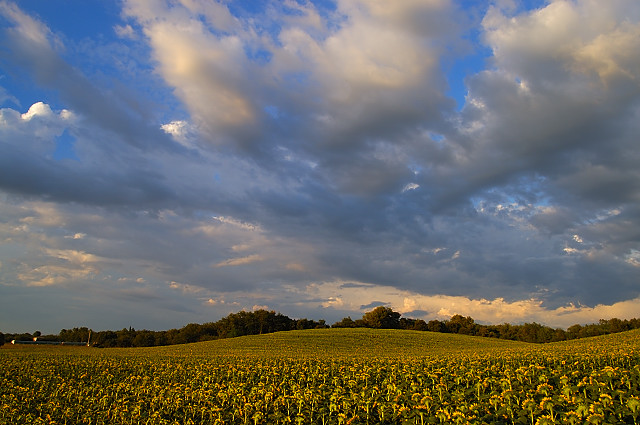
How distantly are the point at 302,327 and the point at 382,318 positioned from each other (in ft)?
95.3

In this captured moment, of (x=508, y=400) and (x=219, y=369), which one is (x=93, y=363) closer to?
(x=219, y=369)

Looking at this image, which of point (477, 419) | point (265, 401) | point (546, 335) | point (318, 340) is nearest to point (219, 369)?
point (265, 401)

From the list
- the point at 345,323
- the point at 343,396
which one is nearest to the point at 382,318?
the point at 345,323

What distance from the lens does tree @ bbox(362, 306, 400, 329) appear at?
455 feet

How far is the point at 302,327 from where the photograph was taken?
464ft

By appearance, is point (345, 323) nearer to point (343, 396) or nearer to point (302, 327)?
point (302, 327)

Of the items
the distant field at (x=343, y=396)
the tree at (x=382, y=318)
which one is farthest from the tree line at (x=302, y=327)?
the distant field at (x=343, y=396)

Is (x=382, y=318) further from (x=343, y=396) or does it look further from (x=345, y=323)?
(x=343, y=396)

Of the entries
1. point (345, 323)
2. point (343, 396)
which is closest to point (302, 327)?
point (345, 323)

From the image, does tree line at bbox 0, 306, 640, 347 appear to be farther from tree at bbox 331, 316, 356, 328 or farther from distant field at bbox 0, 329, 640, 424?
distant field at bbox 0, 329, 640, 424

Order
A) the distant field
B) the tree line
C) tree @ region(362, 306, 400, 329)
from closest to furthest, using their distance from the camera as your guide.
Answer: the distant field → the tree line → tree @ region(362, 306, 400, 329)

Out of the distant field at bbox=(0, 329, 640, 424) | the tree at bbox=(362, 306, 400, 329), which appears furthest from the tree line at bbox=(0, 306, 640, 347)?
the distant field at bbox=(0, 329, 640, 424)

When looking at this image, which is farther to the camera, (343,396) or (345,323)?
(345,323)

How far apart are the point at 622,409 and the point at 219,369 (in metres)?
26.2
